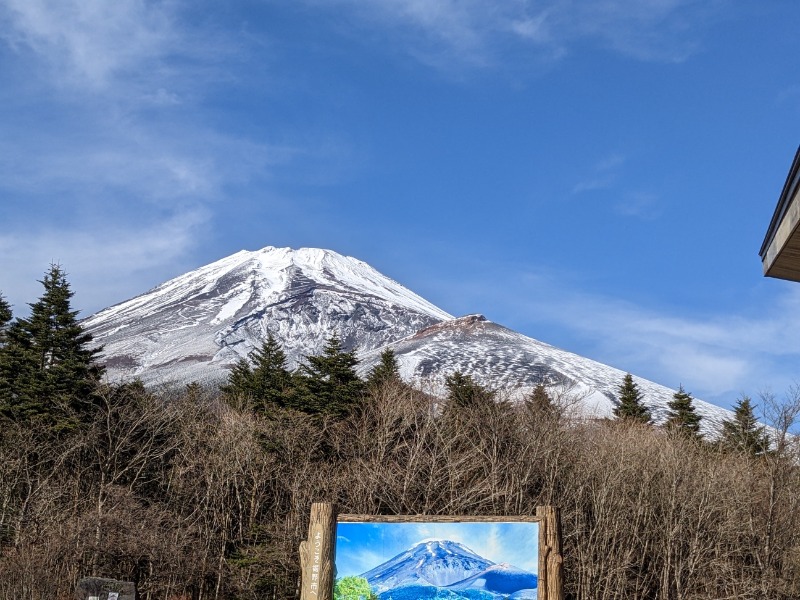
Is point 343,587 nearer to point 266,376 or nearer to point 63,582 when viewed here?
point 63,582

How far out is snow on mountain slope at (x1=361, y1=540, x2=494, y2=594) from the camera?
367 inches

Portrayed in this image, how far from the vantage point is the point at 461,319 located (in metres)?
92.2

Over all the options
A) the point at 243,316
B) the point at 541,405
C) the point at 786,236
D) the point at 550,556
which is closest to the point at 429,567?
the point at 550,556

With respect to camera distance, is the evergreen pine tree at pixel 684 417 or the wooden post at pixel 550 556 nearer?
the wooden post at pixel 550 556

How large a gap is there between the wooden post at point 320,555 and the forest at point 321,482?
41.9ft

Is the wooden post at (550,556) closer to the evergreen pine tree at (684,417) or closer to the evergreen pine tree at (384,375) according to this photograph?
the evergreen pine tree at (384,375)

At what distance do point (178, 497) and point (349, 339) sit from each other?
76.1 metres

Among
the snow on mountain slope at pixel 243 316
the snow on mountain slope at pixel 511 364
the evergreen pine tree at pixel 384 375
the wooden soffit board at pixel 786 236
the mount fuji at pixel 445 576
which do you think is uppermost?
the snow on mountain slope at pixel 243 316

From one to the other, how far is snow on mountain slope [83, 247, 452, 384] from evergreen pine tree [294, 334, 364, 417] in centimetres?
3942

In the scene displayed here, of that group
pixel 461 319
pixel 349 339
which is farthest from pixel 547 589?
pixel 349 339

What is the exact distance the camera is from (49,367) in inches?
1091

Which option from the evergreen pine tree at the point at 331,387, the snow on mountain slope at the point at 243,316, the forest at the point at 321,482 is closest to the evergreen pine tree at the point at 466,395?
the forest at the point at 321,482

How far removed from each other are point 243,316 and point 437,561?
9222cm

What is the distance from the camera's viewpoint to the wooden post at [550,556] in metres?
9.20
